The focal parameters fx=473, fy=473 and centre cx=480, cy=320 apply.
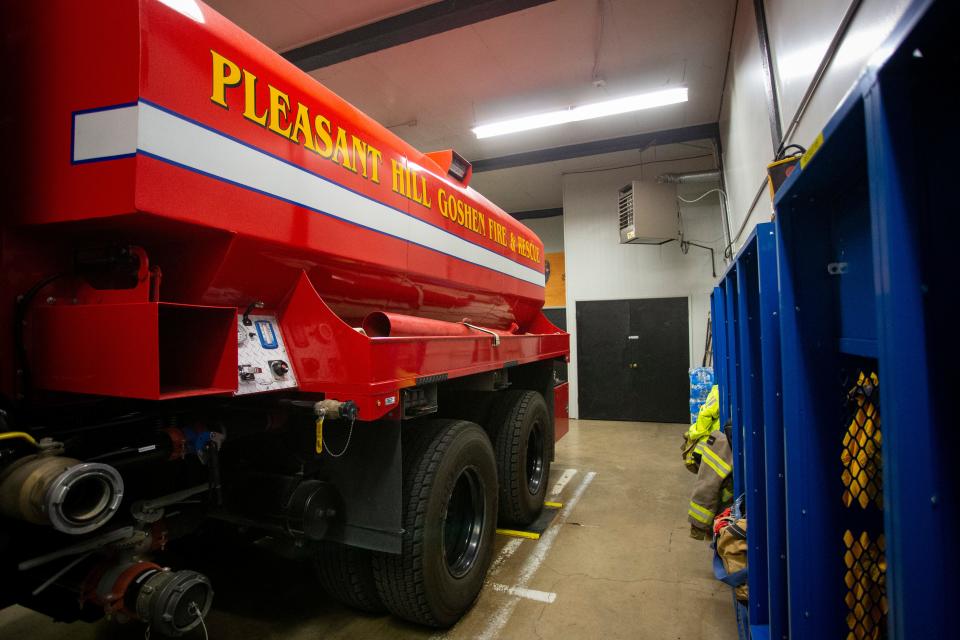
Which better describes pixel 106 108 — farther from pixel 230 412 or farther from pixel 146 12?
pixel 230 412

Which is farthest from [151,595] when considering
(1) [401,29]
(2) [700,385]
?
(2) [700,385]

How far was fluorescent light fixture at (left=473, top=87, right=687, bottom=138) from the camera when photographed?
5.45 meters

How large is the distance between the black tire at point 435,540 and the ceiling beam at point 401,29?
398 centimetres

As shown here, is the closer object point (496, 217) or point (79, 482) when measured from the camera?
point (79, 482)

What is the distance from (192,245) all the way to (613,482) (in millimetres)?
4473

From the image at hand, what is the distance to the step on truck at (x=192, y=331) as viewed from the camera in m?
1.34

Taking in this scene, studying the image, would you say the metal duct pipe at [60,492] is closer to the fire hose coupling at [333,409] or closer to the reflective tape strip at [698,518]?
the fire hose coupling at [333,409]

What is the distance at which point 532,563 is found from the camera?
123 inches

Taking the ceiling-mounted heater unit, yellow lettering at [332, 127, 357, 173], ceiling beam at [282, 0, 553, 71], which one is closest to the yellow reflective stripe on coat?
yellow lettering at [332, 127, 357, 173]

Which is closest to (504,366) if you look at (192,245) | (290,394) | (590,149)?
(290,394)

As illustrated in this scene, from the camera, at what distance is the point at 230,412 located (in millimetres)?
1812

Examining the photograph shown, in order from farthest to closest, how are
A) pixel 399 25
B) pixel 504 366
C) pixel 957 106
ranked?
pixel 399 25 → pixel 504 366 → pixel 957 106

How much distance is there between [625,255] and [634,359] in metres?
1.86

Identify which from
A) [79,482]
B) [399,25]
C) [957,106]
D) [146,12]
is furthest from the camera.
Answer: [399,25]
